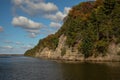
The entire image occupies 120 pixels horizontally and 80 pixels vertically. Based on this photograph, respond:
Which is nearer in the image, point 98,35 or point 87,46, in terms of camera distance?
point 87,46

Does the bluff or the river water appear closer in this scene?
the river water

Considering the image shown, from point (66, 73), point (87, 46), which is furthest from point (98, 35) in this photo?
point (66, 73)

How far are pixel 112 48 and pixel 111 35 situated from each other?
23.4 feet

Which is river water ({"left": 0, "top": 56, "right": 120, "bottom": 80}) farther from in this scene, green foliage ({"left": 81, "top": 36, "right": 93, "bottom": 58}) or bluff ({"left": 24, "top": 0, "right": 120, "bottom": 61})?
green foliage ({"left": 81, "top": 36, "right": 93, "bottom": 58})

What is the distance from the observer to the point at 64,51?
134250 mm

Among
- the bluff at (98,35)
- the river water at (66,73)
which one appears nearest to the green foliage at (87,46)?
the bluff at (98,35)

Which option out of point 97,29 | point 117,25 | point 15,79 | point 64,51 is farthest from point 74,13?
point 15,79

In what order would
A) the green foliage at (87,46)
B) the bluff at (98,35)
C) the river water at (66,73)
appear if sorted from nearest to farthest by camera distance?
the river water at (66,73) < the bluff at (98,35) < the green foliage at (87,46)

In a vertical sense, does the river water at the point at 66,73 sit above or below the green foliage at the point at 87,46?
below

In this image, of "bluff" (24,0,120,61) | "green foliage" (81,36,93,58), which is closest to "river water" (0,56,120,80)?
"bluff" (24,0,120,61)

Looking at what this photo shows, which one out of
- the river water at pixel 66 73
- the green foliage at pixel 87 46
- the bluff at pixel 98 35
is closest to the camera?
the river water at pixel 66 73

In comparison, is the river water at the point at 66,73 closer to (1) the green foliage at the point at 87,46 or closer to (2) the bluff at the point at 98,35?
(2) the bluff at the point at 98,35

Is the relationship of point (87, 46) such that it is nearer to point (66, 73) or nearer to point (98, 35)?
point (98, 35)

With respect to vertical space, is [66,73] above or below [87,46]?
below
